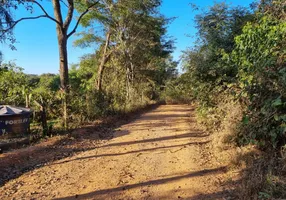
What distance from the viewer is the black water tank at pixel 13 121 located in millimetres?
5879

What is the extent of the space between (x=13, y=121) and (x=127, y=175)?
3.66 meters

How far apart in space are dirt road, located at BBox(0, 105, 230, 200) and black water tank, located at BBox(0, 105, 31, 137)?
194 cm

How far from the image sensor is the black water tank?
5.88 meters

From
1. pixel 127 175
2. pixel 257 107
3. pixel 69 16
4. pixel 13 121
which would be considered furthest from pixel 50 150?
pixel 69 16

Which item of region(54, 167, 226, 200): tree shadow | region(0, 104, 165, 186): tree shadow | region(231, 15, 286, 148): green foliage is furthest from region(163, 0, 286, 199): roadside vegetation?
region(0, 104, 165, 186): tree shadow

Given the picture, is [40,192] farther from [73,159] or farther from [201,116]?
[201,116]

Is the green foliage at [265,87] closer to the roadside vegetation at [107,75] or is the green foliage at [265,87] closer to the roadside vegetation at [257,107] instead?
the roadside vegetation at [257,107]

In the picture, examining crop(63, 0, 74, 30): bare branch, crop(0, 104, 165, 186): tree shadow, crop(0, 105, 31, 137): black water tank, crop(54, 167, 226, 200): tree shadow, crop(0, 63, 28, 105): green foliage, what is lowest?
crop(54, 167, 226, 200): tree shadow

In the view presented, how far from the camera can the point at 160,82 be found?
20.9 m

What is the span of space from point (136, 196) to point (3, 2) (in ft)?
23.3

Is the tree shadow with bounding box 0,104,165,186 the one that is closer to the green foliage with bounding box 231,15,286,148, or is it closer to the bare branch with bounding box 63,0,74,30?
the green foliage with bounding box 231,15,286,148

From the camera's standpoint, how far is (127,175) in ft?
13.7

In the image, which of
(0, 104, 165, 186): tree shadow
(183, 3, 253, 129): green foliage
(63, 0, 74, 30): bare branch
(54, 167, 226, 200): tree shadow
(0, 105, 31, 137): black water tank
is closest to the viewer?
(54, 167, 226, 200): tree shadow

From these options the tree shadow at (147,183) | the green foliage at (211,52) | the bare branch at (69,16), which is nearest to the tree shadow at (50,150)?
the tree shadow at (147,183)
